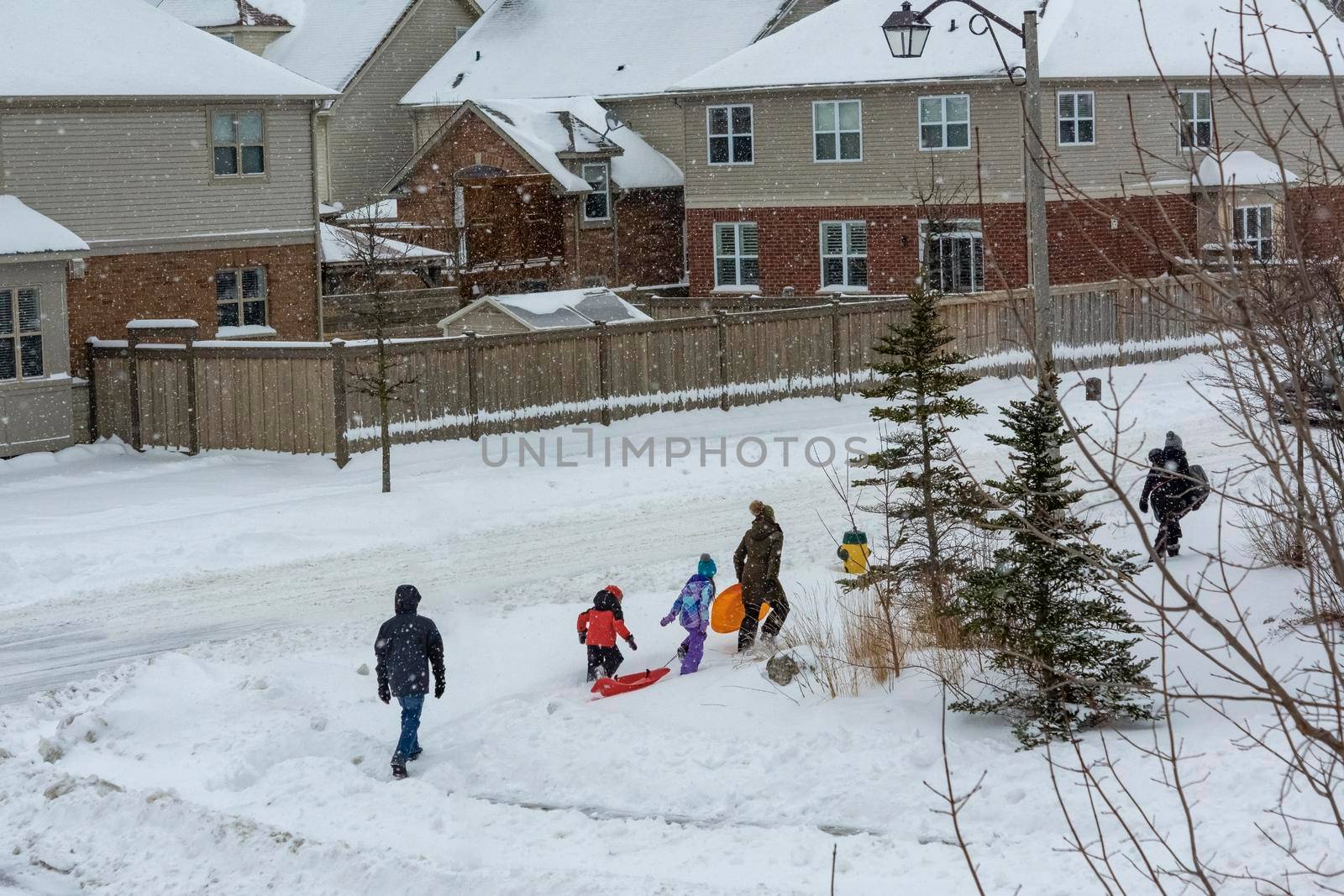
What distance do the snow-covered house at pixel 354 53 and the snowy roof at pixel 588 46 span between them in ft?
3.63

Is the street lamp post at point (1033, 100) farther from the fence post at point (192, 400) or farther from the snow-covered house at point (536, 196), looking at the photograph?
the snow-covered house at point (536, 196)

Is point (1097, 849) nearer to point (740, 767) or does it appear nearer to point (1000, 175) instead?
point (740, 767)

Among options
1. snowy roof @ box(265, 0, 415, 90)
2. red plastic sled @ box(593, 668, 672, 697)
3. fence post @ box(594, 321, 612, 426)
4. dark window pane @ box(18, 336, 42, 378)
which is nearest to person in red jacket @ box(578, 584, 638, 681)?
red plastic sled @ box(593, 668, 672, 697)

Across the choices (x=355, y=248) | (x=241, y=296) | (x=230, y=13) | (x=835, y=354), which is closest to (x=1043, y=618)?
(x=835, y=354)

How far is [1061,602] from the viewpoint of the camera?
10742 mm

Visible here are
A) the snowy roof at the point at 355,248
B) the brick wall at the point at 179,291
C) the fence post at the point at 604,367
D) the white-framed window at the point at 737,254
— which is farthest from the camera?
the white-framed window at the point at 737,254

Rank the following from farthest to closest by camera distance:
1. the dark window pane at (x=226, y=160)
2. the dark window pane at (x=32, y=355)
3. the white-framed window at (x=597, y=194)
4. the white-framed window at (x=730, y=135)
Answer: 1. the white-framed window at (x=597, y=194)
2. the white-framed window at (x=730, y=135)
3. the dark window pane at (x=226, y=160)
4. the dark window pane at (x=32, y=355)

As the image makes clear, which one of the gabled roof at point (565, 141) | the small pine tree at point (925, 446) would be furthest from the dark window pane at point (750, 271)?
the small pine tree at point (925, 446)

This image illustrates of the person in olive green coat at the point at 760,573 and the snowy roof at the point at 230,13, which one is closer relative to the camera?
the person in olive green coat at the point at 760,573

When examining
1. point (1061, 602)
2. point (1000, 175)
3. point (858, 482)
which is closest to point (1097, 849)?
point (1061, 602)

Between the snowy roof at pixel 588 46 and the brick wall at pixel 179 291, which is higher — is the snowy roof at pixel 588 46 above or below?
above

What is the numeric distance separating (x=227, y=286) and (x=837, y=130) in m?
16.2

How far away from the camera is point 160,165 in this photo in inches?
1054

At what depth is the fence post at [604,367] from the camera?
25.3 meters
